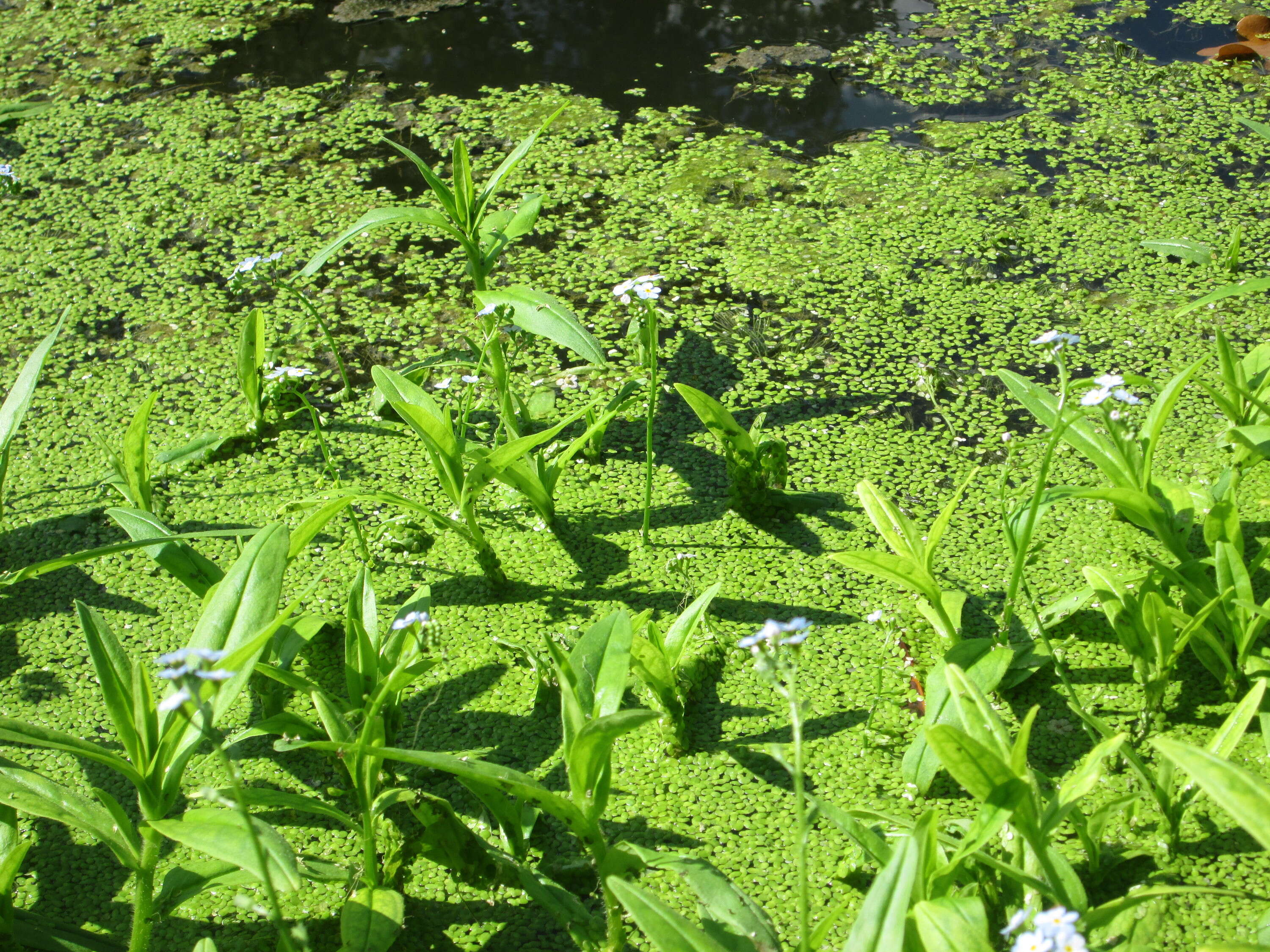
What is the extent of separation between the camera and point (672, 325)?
274 centimetres

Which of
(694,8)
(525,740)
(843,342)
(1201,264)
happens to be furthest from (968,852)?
(694,8)

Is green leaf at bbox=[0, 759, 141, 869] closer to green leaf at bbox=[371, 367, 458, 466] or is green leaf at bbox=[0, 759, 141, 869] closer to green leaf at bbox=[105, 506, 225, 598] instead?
green leaf at bbox=[105, 506, 225, 598]

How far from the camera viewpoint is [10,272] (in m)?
3.00

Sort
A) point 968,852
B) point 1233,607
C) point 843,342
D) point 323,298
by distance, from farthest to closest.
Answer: point 323,298, point 843,342, point 1233,607, point 968,852

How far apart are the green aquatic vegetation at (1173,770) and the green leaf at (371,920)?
98 cm

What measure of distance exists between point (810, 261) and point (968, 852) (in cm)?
193

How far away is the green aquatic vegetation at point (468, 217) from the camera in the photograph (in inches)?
81.8

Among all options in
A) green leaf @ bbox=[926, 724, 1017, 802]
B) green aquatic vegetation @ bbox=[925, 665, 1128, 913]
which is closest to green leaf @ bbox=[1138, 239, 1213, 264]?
green aquatic vegetation @ bbox=[925, 665, 1128, 913]

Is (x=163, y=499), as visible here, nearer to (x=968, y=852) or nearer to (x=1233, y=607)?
(x=968, y=852)

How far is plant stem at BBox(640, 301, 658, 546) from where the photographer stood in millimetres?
1842

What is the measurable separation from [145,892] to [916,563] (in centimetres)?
122

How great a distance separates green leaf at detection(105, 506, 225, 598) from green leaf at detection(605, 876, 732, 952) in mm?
986

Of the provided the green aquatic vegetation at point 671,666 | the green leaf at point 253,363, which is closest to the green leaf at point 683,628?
the green aquatic vegetation at point 671,666

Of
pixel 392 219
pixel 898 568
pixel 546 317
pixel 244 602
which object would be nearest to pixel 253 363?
pixel 392 219
